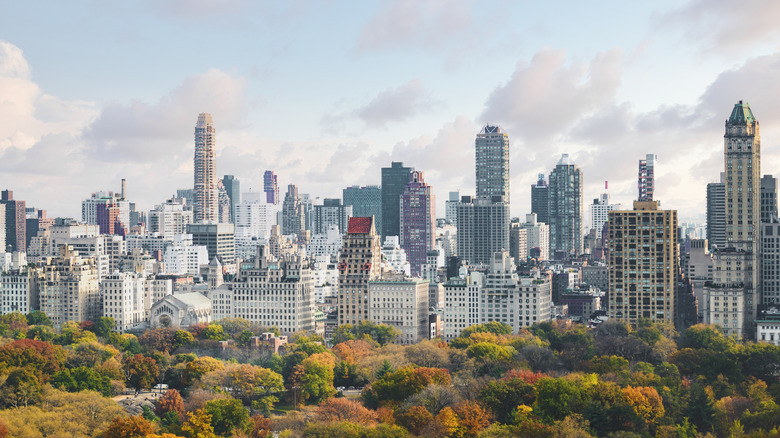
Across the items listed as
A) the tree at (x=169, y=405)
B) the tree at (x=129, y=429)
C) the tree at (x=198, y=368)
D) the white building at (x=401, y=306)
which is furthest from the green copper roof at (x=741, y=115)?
the tree at (x=129, y=429)

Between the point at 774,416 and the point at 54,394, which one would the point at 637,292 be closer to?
the point at 774,416

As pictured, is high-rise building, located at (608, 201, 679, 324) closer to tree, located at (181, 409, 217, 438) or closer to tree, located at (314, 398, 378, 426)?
tree, located at (314, 398, 378, 426)

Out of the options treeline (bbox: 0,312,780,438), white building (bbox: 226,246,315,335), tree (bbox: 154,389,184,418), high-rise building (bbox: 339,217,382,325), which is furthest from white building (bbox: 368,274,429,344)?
tree (bbox: 154,389,184,418)

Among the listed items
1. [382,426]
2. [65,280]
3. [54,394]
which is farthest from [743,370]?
[65,280]

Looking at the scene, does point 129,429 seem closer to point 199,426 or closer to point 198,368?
point 199,426

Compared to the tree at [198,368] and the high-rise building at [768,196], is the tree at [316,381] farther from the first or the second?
the high-rise building at [768,196]
